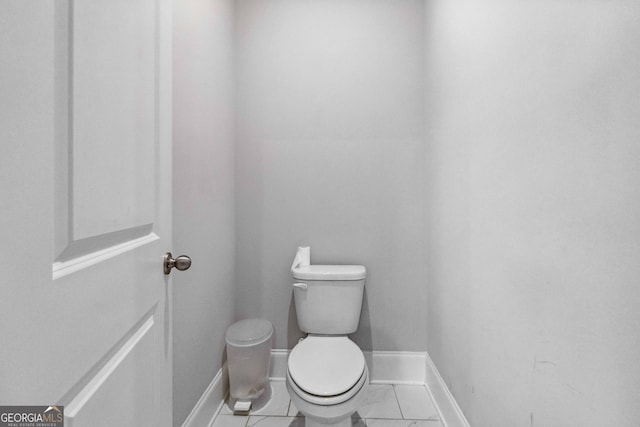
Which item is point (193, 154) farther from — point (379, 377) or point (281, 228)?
point (379, 377)

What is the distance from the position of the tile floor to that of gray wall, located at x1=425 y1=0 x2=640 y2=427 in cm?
33

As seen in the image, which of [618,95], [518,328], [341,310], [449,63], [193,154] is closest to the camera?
[618,95]

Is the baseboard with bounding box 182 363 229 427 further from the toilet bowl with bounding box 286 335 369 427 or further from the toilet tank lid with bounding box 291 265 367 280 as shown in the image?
the toilet tank lid with bounding box 291 265 367 280

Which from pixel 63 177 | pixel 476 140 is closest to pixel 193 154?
pixel 63 177

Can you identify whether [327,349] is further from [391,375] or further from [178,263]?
[178,263]

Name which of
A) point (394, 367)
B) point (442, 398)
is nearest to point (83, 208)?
point (442, 398)

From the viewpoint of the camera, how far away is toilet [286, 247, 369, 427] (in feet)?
4.16

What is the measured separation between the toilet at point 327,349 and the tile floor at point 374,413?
0.29m

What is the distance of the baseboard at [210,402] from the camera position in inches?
57.1

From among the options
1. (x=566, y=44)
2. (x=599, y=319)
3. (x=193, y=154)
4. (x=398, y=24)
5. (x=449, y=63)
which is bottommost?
(x=599, y=319)

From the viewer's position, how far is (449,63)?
5.11 feet

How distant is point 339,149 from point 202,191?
0.86 m

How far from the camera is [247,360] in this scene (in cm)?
170

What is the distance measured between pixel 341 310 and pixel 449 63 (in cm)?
133
